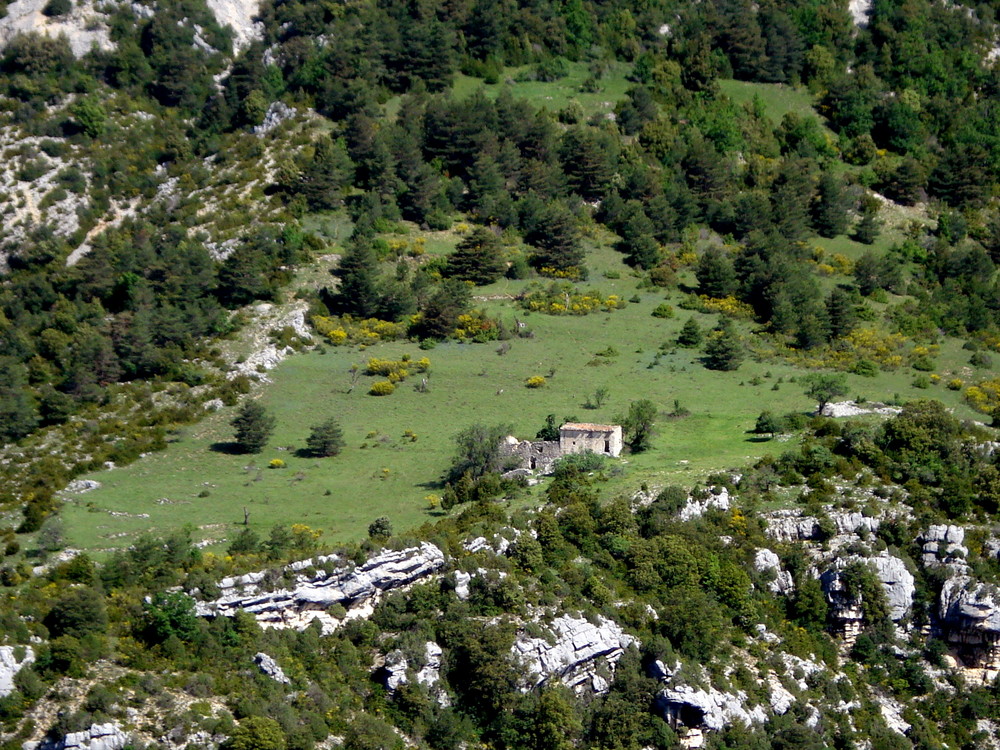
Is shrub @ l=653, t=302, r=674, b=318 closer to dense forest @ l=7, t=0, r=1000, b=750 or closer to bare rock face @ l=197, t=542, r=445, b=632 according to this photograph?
dense forest @ l=7, t=0, r=1000, b=750

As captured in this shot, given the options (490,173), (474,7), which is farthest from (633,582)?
(474,7)

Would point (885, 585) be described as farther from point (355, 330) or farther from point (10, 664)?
point (355, 330)

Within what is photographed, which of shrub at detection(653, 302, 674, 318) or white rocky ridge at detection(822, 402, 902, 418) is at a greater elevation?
shrub at detection(653, 302, 674, 318)

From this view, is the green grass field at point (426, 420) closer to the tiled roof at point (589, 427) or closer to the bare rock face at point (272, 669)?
the tiled roof at point (589, 427)

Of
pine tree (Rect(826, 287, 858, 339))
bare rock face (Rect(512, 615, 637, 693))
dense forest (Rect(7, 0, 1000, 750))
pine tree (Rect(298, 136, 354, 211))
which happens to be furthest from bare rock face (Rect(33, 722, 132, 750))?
pine tree (Rect(826, 287, 858, 339))

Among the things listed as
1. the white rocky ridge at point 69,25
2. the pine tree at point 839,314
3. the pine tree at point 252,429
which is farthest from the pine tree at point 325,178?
the pine tree at point 839,314

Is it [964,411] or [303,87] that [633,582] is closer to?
[964,411]

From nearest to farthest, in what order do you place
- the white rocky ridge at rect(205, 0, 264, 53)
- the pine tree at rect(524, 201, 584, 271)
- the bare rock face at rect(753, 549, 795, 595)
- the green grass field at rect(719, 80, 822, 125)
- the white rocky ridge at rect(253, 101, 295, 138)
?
the bare rock face at rect(753, 549, 795, 595)
the pine tree at rect(524, 201, 584, 271)
the white rocky ridge at rect(253, 101, 295, 138)
the white rocky ridge at rect(205, 0, 264, 53)
the green grass field at rect(719, 80, 822, 125)
